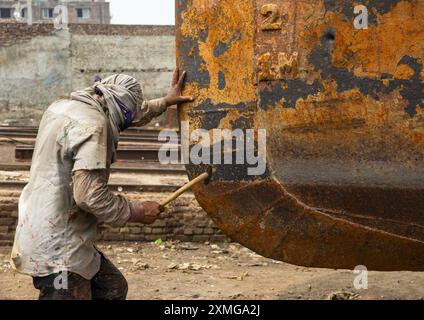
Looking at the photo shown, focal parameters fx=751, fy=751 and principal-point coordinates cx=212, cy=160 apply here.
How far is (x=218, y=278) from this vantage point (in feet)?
22.0

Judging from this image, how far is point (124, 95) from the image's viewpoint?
385 cm

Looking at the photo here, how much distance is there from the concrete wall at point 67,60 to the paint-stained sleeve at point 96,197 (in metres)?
19.8

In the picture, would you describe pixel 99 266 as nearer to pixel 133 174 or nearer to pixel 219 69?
pixel 219 69

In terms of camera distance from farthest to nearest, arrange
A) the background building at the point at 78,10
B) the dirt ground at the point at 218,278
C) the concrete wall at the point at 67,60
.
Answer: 1. the background building at the point at 78,10
2. the concrete wall at the point at 67,60
3. the dirt ground at the point at 218,278

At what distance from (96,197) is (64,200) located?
0.26 meters

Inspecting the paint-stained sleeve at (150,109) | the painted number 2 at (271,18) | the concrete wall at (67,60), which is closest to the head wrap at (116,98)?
the paint-stained sleeve at (150,109)

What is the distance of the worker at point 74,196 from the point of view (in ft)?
11.8

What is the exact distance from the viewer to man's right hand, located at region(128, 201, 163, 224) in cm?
382

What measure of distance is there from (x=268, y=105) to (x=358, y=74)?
0.48m

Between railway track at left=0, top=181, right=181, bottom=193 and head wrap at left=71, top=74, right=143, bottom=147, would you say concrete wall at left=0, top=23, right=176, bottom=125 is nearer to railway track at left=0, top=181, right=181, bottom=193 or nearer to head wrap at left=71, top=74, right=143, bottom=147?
railway track at left=0, top=181, right=181, bottom=193

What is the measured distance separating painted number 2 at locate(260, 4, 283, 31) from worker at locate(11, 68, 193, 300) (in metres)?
0.74

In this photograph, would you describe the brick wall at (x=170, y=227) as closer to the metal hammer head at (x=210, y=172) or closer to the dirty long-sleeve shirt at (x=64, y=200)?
the metal hammer head at (x=210, y=172)

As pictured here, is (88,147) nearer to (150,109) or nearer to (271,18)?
(150,109)
